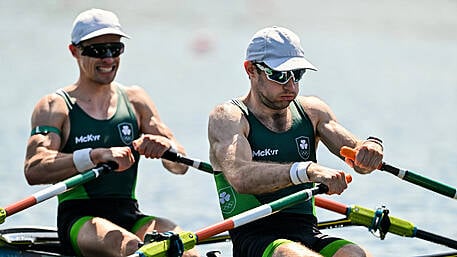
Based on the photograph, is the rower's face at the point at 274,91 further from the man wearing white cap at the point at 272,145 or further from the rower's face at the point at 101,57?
the rower's face at the point at 101,57

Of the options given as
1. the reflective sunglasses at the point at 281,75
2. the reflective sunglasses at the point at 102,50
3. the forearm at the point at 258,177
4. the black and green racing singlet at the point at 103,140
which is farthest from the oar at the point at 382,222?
the reflective sunglasses at the point at 102,50

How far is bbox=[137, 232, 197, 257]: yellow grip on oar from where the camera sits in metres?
6.80

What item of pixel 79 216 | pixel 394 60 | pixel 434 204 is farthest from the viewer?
pixel 394 60

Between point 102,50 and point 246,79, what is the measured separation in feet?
54.2

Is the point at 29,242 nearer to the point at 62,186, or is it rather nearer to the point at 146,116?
the point at 62,186

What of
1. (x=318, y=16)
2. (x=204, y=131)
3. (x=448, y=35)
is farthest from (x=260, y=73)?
(x=318, y=16)

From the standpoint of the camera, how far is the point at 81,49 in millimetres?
8719

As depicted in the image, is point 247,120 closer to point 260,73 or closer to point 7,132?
point 260,73

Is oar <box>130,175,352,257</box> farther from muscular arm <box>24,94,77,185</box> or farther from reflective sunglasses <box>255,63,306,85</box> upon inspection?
muscular arm <box>24,94,77,185</box>

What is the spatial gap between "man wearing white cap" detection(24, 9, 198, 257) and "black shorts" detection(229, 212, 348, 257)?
888 mm

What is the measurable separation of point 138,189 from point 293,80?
701 cm

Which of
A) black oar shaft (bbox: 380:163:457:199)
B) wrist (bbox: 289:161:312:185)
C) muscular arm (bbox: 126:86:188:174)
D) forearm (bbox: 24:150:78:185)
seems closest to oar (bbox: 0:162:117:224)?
forearm (bbox: 24:150:78:185)

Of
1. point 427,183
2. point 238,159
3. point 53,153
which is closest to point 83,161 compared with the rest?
point 53,153

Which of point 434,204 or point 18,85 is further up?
point 18,85
